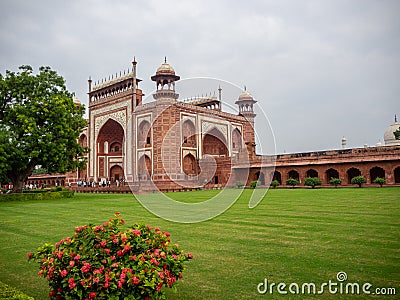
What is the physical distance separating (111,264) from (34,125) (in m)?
14.8

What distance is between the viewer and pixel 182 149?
27750 mm

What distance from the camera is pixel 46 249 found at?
118 inches

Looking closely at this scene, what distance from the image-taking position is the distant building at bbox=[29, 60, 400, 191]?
22.7 m

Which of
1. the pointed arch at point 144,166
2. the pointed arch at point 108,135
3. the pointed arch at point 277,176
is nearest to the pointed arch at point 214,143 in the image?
the pointed arch at point 144,166

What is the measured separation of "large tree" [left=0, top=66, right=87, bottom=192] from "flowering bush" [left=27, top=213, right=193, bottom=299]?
44.5ft

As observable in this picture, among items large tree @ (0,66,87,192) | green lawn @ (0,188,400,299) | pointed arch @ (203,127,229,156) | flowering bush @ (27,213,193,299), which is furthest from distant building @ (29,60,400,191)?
flowering bush @ (27,213,193,299)

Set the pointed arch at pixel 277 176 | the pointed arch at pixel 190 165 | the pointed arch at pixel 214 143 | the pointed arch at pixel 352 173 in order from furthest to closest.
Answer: the pointed arch at pixel 214 143 < the pointed arch at pixel 190 165 < the pointed arch at pixel 277 176 < the pointed arch at pixel 352 173

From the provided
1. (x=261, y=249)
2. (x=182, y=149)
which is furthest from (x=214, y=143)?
(x=261, y=249)

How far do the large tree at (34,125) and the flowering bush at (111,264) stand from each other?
1357 cm

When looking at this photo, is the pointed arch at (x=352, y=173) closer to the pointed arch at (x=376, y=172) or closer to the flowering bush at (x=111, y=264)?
the pointed arch at (x=376, y=172)

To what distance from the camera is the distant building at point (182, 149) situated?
74.4ft

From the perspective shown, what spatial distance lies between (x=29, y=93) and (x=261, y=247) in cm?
1525

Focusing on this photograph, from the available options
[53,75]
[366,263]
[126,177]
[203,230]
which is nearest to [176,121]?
[126,177]

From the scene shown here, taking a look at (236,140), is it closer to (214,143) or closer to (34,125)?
(214,143)
